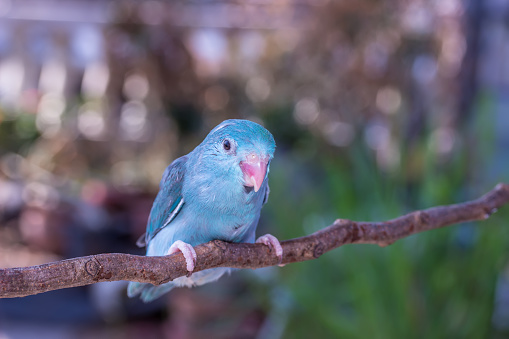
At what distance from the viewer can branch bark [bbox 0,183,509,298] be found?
0.59 m

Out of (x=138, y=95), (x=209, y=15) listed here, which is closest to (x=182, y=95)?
(x=138, y=95)

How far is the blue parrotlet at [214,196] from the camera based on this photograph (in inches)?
27.5

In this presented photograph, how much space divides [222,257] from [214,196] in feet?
0.32

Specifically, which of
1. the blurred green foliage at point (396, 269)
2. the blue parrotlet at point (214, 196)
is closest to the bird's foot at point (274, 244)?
the blue parrotlet at point (214, 196)

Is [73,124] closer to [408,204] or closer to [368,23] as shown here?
[368,23]

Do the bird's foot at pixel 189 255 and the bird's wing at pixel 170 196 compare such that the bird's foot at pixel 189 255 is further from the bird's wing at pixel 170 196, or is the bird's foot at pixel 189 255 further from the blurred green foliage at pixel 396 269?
the blurred green foliage at pixel 396 269

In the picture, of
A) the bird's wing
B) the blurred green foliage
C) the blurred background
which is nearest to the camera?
the bird's wing

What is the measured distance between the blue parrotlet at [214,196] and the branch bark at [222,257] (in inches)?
1.0

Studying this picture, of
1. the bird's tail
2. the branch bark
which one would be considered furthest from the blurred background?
the bird's tail

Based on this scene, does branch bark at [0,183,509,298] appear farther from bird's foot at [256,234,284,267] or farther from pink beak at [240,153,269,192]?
pink beak at [240,153,269,192]

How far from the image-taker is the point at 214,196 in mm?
793

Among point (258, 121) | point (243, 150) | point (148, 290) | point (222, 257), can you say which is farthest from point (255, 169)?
point (258, 121)

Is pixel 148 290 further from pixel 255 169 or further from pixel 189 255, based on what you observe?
pixel 255 169

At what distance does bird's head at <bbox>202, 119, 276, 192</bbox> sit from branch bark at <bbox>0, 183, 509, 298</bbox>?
0.38 ft
